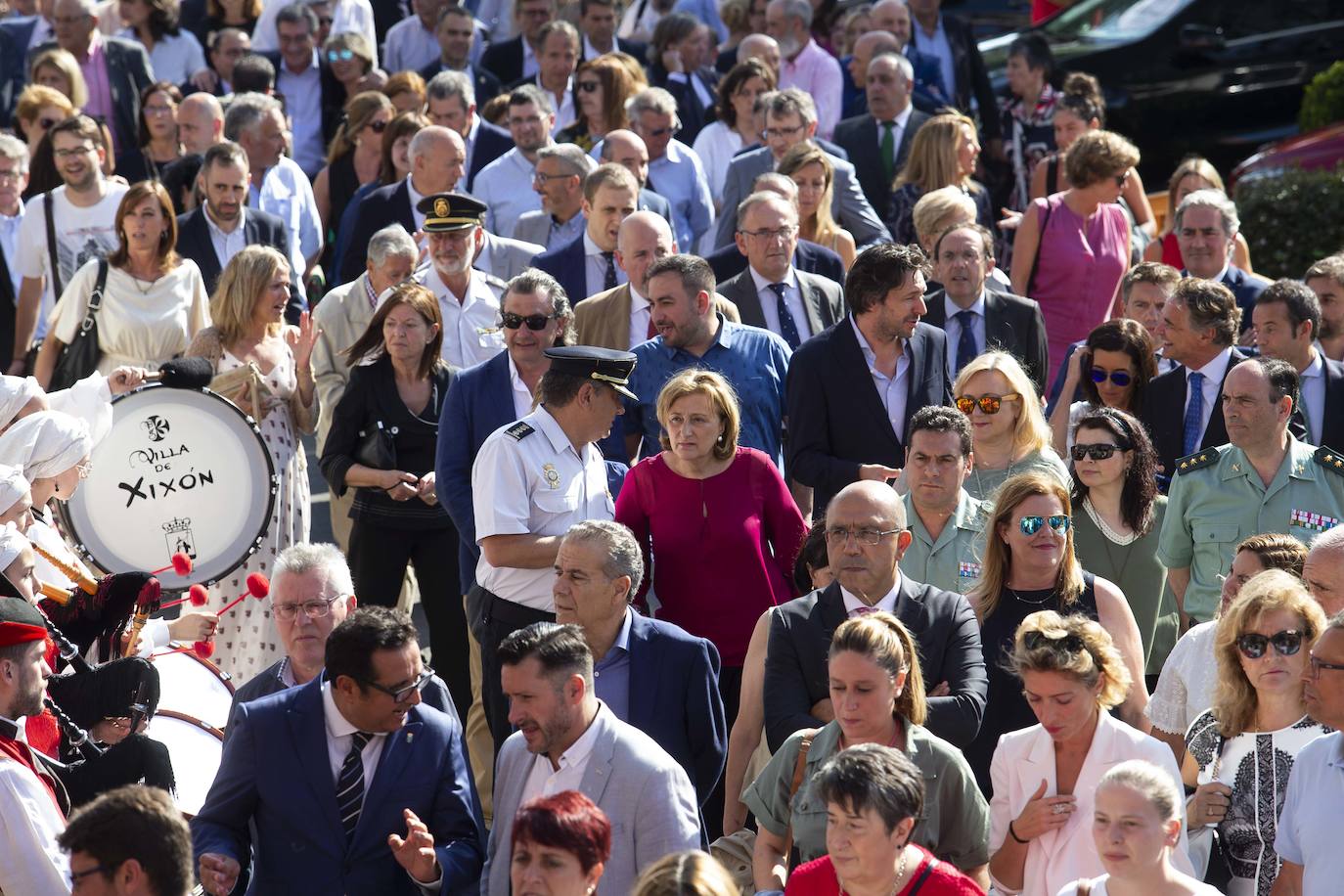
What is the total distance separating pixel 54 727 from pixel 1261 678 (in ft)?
11.7

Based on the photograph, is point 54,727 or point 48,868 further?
point 54,727

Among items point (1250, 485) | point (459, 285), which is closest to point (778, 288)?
point (459, 285)

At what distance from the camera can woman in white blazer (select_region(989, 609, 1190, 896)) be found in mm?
5680

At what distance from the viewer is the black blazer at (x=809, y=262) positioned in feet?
31.2

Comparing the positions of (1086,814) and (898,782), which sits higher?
(898,782)

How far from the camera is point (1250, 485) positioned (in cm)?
748

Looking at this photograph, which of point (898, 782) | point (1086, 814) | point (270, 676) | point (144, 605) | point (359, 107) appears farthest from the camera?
point (359, 107)

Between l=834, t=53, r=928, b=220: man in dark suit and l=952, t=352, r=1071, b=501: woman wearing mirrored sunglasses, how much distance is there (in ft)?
15.3

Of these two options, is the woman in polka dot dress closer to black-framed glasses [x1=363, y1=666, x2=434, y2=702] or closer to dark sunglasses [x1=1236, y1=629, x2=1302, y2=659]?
black-framed glasses [x1=363, y1=666, x2=434, y2=702]

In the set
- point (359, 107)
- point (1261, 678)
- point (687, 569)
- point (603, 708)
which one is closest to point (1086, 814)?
point (1261, 678)

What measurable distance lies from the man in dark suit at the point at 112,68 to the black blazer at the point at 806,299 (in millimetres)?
6153

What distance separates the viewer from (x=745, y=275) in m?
9.05

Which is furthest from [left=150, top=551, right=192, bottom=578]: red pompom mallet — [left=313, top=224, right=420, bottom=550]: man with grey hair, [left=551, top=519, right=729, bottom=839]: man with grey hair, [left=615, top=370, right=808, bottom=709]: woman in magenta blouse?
[left=551, top=519, right=729, bottom=839]: man with grey hair

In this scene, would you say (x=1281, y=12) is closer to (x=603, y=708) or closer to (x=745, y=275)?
(x=745, y=275)
